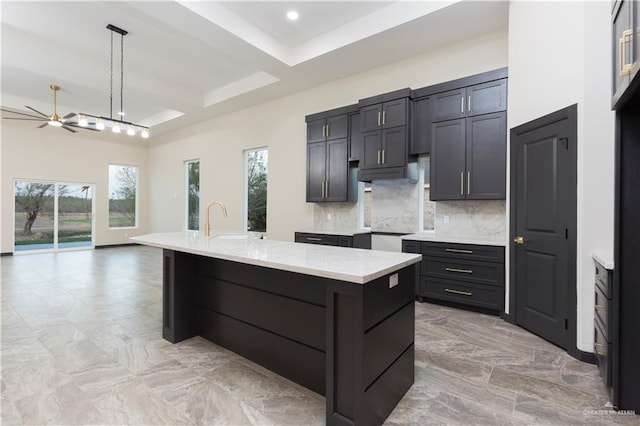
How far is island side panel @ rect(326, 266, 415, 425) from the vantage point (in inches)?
64.0

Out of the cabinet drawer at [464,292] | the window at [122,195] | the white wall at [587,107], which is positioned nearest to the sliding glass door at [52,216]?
the window at [122,195]

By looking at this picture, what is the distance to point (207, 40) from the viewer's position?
13.9 ft

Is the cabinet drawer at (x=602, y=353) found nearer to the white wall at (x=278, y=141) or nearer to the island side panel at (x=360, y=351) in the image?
the island side panel at (x=360, y=351)

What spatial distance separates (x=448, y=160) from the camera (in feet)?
13.3

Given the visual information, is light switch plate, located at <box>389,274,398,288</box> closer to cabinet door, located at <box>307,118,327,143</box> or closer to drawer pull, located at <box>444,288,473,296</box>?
drawer pull, located at <box>444,288,473,296</box>

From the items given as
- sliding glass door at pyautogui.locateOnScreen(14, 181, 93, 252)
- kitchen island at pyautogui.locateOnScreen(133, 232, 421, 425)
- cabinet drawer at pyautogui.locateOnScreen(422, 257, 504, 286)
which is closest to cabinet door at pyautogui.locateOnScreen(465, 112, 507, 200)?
cabinet drawer at pyautogui.locateOnScreen(422, 257, 504, 286)

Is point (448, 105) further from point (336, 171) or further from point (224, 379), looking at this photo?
point (224, 379)

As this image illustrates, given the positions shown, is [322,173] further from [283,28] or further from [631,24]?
[631,24]

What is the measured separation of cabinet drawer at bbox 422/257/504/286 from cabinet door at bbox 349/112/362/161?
Result: 1.97m

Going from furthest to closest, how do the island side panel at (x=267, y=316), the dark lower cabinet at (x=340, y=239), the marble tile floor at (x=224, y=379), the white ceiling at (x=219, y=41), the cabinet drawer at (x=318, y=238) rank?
the cabinet drawer at (x=318, y=238) < the dark lower cabinet at (x=340, y=239) < the white ceiling at (x=219, y=41) < the island side panel at (x=267, y=316) < the marble tile floor at (x=224, y=379)

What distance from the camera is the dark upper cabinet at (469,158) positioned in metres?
3.68

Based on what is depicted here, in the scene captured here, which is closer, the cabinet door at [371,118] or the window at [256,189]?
the cabinet door at [371,118]

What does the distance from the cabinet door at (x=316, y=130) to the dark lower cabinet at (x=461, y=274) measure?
2379mm

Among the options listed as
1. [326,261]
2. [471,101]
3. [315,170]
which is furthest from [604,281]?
[315,170]
